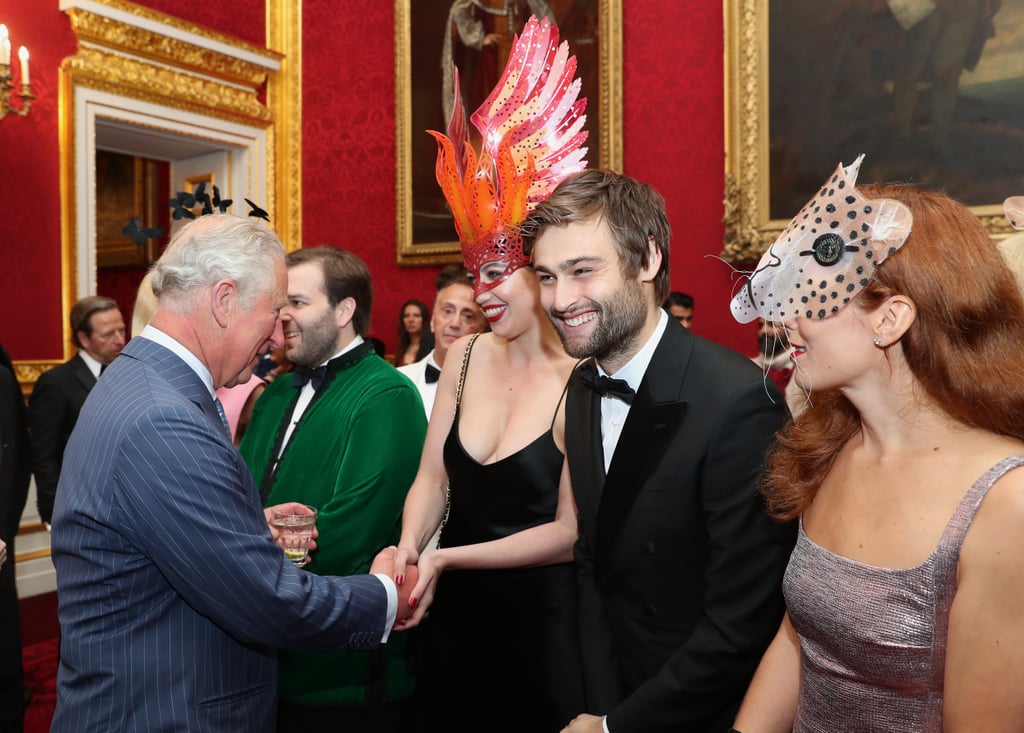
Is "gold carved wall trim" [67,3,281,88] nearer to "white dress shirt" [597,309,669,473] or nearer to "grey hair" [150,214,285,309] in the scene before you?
"grey hair" [150,214,285,309]

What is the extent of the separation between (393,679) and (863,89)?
17.4ft

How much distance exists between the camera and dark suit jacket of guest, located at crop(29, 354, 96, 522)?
4.62 metres

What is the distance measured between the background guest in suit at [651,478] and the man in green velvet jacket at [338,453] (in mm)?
691

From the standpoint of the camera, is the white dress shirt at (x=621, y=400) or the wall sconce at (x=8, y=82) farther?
the wall sconce at (x=8, y=82)

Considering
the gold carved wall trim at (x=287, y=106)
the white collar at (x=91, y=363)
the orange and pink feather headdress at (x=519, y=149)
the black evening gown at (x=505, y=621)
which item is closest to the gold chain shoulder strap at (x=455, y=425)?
the black evening gown at (x=505, y=621)

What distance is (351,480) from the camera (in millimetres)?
2400

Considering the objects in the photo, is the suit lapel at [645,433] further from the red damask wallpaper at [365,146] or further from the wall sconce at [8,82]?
the wall sconce at [8,82]

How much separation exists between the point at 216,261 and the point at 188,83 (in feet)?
20.3

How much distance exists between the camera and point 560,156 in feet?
8.21

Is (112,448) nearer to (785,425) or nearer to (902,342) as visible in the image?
(785,425)

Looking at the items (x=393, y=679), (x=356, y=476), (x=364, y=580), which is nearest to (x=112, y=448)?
(x=364, y=580)

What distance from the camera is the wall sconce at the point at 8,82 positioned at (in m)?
5.08

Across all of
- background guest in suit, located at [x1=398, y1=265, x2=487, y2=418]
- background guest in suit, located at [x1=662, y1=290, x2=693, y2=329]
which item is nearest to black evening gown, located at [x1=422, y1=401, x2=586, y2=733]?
background guest in suit, located at [x1=398, y1=265, x2=487, y2=418]

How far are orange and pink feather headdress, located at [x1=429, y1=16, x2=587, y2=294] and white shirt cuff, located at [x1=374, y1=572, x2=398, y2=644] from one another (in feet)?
3.04
